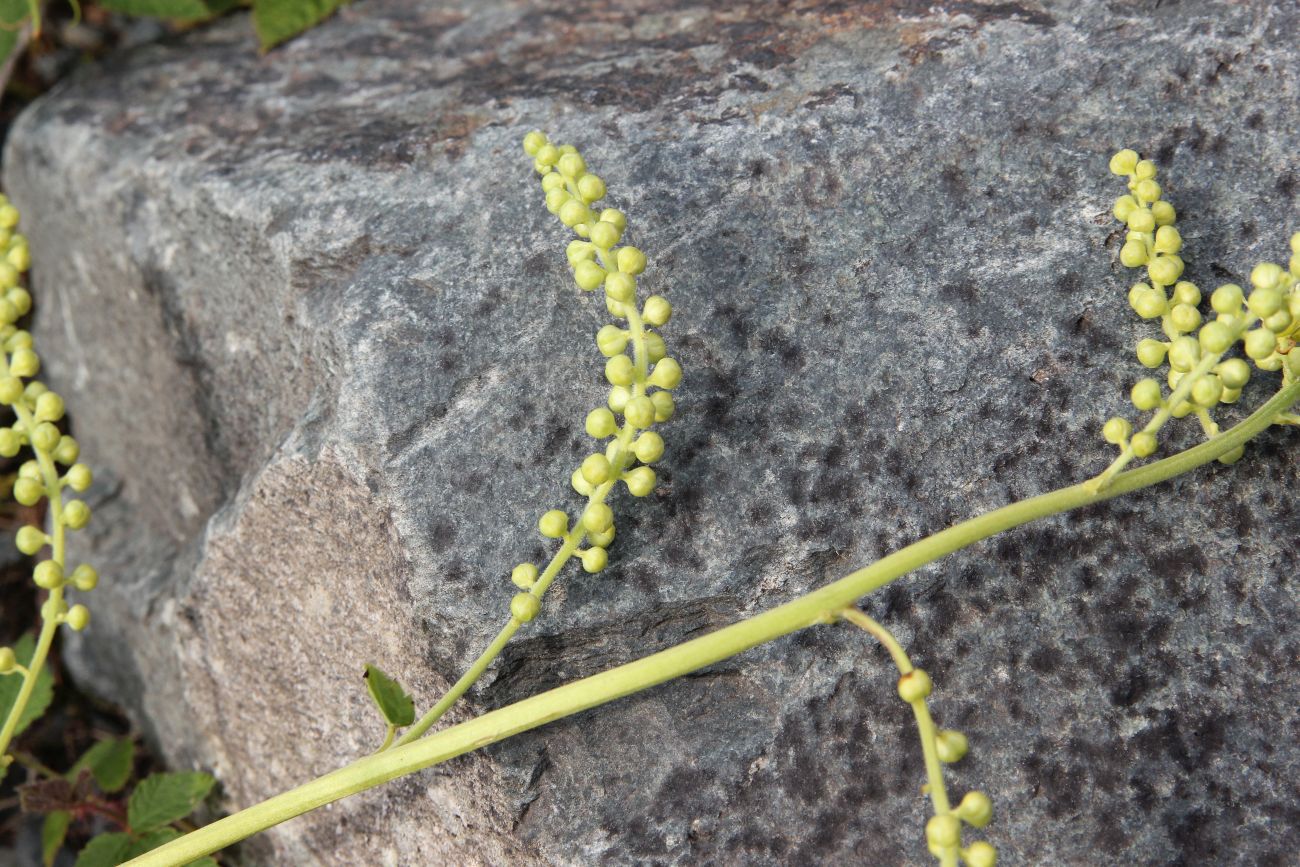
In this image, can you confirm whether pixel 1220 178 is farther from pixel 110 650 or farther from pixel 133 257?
pixel 110 650

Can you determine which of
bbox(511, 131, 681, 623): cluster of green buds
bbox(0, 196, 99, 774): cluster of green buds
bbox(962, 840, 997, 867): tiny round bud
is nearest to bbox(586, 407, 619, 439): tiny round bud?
bbox(511, 131, 681, 623): cluster of green buds

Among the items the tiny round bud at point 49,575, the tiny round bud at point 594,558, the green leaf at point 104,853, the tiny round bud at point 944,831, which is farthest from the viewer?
the green leaf at point 104,853

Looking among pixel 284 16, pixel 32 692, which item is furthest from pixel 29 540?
pixel 284 16

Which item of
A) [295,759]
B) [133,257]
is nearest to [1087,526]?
[295,759]

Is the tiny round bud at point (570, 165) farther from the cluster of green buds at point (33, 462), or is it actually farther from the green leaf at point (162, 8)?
the green leaf at point (162, 8)

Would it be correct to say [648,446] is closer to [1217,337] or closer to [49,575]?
[1217,337]

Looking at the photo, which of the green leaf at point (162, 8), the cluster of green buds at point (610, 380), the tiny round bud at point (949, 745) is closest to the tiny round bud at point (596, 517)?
the cluster of green buds at point (610, 380)
